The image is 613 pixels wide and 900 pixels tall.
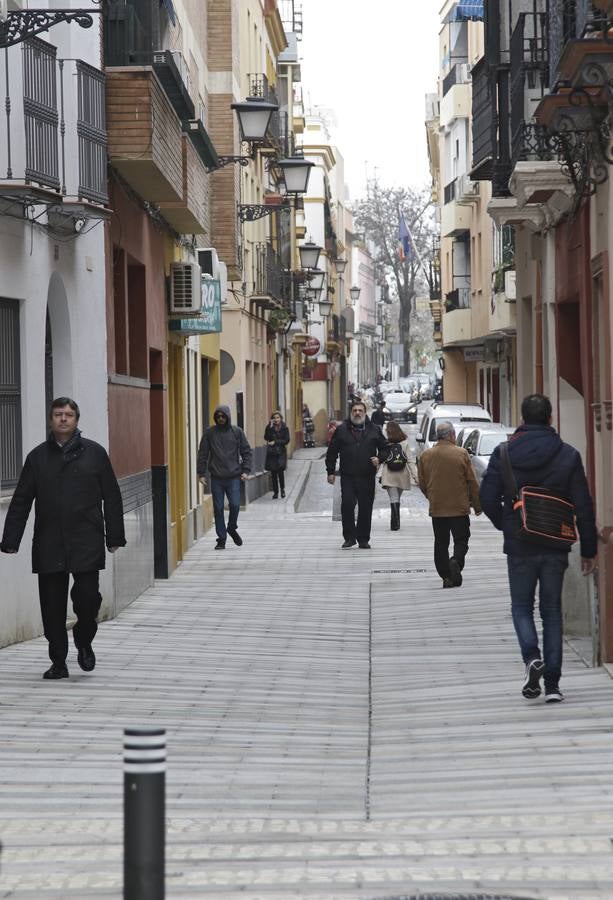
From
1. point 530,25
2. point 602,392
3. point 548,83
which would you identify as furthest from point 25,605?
point 530,25

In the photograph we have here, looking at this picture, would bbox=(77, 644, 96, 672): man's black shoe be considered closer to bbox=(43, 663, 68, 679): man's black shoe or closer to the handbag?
bbox=(43, 663, 68, 679): man's black shoe

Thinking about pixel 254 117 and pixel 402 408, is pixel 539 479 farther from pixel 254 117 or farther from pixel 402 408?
pixel 402 408

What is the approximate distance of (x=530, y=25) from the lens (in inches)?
693

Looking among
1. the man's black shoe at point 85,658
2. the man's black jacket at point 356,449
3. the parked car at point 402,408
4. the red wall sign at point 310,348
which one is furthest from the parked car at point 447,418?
the parked car at point 402,408

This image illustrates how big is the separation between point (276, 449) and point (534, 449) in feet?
89.7

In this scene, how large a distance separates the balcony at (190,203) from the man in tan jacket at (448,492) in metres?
3.99

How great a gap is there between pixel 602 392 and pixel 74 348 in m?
4.91

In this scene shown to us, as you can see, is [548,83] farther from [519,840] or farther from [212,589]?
[519,840]

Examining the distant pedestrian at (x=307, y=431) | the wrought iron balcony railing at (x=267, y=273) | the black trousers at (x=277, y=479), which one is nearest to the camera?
the black trousers at (x=277, y=479)

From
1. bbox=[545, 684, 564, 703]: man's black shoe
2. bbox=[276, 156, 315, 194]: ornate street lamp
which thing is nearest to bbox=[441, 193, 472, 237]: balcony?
bbox=[276, 156, 315, 194]: ornate street lamp

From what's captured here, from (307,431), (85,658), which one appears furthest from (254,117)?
(307,431)

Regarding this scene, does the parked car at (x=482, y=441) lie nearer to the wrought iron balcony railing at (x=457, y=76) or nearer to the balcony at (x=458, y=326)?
the balcony at (x=458, y=326)

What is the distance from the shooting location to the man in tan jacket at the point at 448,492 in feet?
59.5

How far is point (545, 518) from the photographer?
35.2ft
